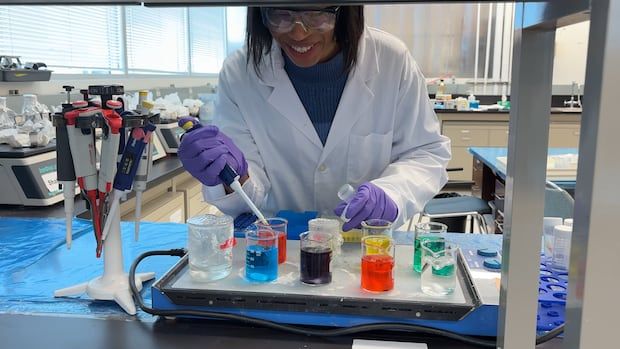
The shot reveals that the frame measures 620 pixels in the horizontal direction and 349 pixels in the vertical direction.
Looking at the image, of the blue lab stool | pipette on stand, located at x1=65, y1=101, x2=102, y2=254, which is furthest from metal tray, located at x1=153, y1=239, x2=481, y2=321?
the blue lab stool

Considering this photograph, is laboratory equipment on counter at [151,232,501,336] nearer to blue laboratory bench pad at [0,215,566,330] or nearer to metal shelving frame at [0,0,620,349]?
blue laboratory bench pad at [0,215,566,330]

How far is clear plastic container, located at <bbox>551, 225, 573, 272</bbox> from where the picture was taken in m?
1.09

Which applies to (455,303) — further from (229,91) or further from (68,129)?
(229,91)

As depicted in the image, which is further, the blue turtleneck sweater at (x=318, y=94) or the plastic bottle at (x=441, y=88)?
the plastic bottle at (x=441, y=88)

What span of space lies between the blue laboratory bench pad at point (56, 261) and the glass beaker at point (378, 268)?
0.43 meters

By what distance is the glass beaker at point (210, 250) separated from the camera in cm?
101

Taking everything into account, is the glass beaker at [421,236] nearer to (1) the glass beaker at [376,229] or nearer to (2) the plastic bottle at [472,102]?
(1) the glass beaker at [376,229]

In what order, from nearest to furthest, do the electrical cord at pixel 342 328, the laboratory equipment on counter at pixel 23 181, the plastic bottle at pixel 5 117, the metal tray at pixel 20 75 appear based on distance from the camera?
the electrical cord at pixel 342 328
the laboratory equipment on counter at pixel 23 181
the plastic bottle at pixel 5 117
the metal tray at pixel 20 75

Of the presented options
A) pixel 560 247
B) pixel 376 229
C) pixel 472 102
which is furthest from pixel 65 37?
pixel 472 102

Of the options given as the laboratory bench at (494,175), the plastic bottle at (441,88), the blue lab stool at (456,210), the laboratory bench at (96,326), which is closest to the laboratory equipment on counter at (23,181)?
the laboratory bench at (96,326)

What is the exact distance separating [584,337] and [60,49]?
12.6 feet

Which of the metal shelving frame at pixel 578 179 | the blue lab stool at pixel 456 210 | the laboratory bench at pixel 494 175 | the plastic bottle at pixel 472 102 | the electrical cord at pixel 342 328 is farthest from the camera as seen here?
the plastic bottle at pixel 472 102

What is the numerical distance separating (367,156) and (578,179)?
1264mm

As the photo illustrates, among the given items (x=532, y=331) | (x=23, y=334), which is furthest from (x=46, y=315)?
(x=532, y=331)
